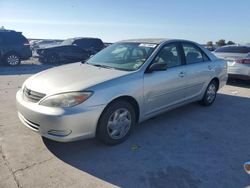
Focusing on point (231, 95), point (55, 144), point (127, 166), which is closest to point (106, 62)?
point (55, 144)

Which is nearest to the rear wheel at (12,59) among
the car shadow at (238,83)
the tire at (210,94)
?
the car shadow at (238,83)

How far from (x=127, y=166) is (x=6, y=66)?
12.0m

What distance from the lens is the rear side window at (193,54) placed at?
499 cm

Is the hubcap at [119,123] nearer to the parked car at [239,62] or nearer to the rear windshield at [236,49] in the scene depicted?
the parked car at [239,62]

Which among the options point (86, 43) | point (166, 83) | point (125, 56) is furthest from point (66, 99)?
point (86, 43)

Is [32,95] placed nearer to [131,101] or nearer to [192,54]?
[131,101]

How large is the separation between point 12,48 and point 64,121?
1166cm

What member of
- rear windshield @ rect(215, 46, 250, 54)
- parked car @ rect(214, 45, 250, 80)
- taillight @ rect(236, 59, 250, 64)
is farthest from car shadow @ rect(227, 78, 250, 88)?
rear windshield @ rect(215, 46, 250, 54)

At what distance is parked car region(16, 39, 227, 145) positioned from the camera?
3.19m

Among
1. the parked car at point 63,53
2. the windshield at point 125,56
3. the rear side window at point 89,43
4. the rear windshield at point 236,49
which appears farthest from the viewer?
the rear side window at point 89,43

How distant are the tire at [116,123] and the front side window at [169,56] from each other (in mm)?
1047

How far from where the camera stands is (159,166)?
127 inches

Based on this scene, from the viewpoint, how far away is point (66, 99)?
318 centimetres

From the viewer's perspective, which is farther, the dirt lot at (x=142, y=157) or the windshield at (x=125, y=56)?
the windshield at (x=125, y=56)
